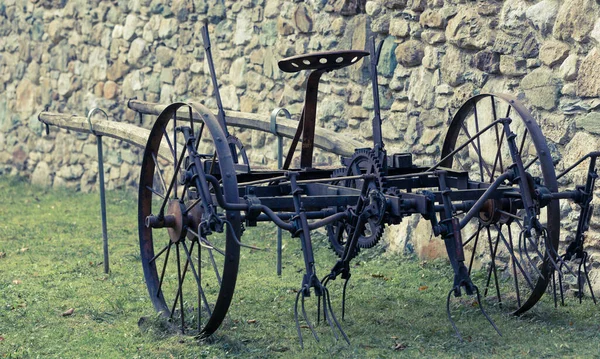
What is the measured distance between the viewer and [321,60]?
4.76 metres

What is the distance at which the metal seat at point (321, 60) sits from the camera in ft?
15.3

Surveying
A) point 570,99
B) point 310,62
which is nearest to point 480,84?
point 570,99

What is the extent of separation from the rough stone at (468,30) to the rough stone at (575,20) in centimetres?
62

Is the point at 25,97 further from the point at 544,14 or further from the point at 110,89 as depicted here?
the point at 544,14

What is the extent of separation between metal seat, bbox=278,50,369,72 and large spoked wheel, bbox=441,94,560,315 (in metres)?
0.73

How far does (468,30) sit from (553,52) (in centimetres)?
76

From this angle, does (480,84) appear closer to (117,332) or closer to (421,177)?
(421,177)

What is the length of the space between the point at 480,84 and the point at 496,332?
1.96 metres

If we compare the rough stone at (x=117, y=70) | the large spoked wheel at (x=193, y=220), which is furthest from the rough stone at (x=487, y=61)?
the rough stone at (x=117, y=70)

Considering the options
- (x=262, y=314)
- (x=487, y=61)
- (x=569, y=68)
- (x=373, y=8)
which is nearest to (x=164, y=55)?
(x=373, y=8)

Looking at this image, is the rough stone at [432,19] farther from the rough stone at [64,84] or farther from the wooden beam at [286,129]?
the rough stone at [64,84]

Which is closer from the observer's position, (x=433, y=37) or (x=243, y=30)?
(x=433, y=37)

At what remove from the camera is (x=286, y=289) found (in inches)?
231

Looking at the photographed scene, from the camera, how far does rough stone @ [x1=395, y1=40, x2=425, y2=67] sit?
648 cm
